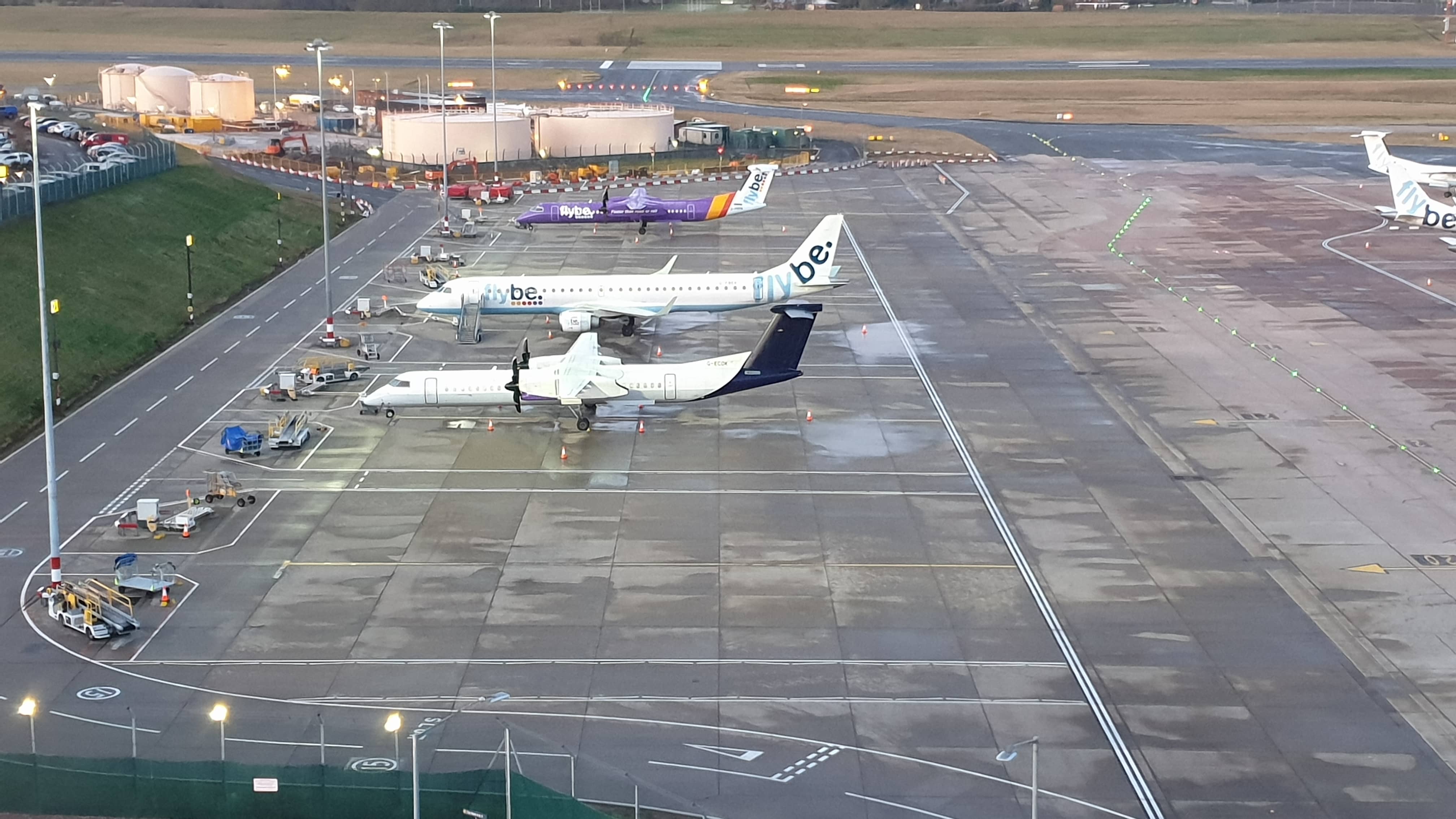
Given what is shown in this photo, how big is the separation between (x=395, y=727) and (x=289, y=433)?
33.9m

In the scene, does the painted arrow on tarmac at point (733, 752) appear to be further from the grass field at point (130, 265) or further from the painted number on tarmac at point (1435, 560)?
the grass field at point (130, 265)

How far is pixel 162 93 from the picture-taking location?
18212 cm

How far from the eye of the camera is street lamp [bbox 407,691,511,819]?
33500 mm

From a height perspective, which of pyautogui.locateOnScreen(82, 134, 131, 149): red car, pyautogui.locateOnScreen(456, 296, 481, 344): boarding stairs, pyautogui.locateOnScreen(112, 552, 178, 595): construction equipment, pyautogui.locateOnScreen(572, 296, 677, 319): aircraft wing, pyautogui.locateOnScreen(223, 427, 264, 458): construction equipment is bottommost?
pyautogui.locateOnScreen(112, 552, 178, 595): construction equipment

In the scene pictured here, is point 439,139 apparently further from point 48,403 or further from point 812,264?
point 48,403

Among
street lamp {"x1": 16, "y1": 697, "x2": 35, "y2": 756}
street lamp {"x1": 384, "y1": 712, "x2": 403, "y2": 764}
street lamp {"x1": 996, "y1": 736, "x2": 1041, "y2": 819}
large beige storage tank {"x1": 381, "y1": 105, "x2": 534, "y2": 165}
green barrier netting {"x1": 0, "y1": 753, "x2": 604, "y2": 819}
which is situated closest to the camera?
street lamp {"x1": 996, "y1": 736, "x2": 1041, "y2": 819}

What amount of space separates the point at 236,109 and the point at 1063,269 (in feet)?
368

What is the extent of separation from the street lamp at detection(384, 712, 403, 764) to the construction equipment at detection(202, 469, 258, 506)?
20845 millimetres

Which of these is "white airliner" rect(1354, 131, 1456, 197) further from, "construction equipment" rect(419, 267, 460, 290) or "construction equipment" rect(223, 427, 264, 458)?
"construction equipment" rect(223, 427, 264, 458)

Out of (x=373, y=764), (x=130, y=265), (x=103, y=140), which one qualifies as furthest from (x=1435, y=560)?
(x=103, y=140)

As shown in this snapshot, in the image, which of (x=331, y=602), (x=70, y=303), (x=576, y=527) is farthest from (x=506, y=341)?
(x=331, y=602)

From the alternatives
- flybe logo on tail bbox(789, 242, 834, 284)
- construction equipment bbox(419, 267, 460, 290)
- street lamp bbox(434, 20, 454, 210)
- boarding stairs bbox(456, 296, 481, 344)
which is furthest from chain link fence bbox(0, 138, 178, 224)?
flybe logo on tail bbox(789, 242, 834, 284)

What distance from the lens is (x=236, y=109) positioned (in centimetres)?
17825

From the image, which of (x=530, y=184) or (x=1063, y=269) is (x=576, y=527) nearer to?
(x=1063, y=269)
